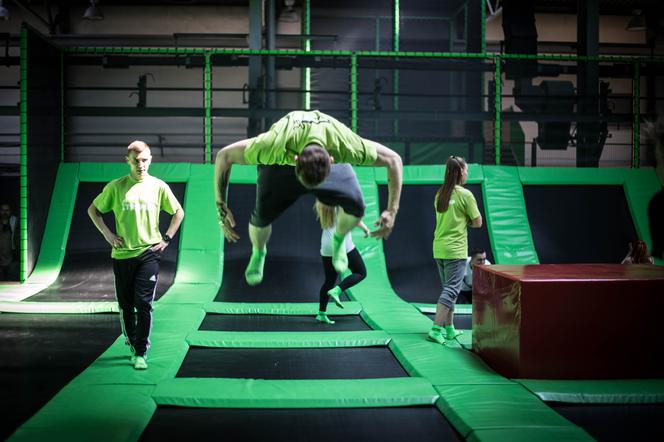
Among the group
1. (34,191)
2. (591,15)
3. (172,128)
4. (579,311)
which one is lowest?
(579,311)

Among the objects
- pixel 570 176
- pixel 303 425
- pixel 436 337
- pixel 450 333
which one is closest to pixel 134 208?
pixel 303 425

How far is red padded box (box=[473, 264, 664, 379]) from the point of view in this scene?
3.26 meters

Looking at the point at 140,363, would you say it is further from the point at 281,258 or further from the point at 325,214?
the point at 281,258

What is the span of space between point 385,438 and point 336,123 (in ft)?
4.79

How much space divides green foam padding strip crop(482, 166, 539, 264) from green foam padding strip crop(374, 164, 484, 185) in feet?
0.39

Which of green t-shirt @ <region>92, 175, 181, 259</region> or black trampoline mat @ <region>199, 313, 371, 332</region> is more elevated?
green t-shirt @ <region>92, 175, 181, 259</region>

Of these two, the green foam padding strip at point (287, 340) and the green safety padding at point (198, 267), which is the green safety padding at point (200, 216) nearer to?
the green safety padding at point (198, 267)

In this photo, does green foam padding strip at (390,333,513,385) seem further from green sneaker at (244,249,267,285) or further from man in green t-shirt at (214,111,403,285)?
green sneaker at (244,249,267,285)

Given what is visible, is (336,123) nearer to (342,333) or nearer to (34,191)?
(342,333)

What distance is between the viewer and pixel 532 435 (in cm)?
249

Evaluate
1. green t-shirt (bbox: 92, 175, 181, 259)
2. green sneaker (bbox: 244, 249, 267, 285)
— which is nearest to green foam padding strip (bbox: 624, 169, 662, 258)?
green sneaker (bbox: 244, 249, 267, 285)

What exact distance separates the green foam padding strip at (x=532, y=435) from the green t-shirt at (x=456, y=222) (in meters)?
1.58

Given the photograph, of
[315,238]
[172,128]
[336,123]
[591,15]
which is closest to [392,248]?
[315,238]

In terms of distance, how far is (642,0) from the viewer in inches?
475
